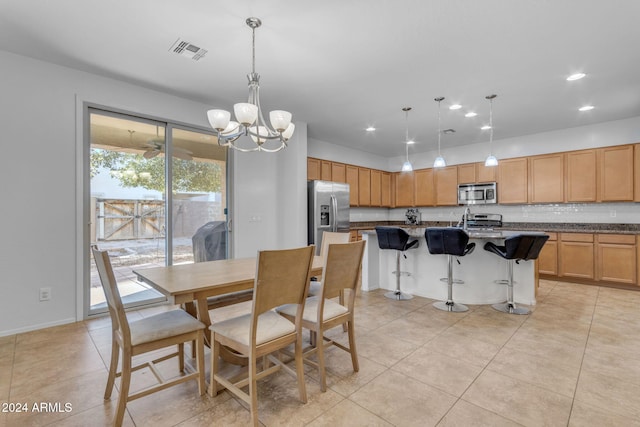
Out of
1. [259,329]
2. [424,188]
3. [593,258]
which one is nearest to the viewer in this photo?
[259,329]

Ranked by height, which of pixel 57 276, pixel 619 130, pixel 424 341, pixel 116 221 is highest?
pixel 619 130

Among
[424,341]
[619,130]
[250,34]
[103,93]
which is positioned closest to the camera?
[250,34]

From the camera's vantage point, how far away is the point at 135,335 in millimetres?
1658

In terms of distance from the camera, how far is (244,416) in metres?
1.65

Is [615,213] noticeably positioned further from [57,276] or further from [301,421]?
[57,276]

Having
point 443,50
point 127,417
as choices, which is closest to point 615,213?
point 443,50

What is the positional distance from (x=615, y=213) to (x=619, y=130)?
51.6 inches

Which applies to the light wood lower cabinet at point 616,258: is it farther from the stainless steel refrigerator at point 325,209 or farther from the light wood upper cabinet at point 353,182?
the light wood upper cabinet at point 353,182

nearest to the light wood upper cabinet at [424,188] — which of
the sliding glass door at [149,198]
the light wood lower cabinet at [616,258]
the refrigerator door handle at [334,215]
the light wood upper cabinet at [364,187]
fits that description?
the light wood upper cabinet at [364,187]

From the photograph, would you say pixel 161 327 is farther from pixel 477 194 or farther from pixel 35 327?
pixel 477 194

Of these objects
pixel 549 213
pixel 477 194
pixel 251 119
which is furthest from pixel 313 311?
pixel 549 213

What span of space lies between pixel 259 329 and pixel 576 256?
525cm

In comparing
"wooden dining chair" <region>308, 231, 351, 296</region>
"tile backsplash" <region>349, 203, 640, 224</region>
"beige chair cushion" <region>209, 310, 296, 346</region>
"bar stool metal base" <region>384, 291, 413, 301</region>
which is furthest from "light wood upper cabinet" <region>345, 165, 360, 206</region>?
"beige chair cushion" <region>209, 310, 296, 346</region>

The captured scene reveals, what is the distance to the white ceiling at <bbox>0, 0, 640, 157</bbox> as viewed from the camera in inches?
85.4
